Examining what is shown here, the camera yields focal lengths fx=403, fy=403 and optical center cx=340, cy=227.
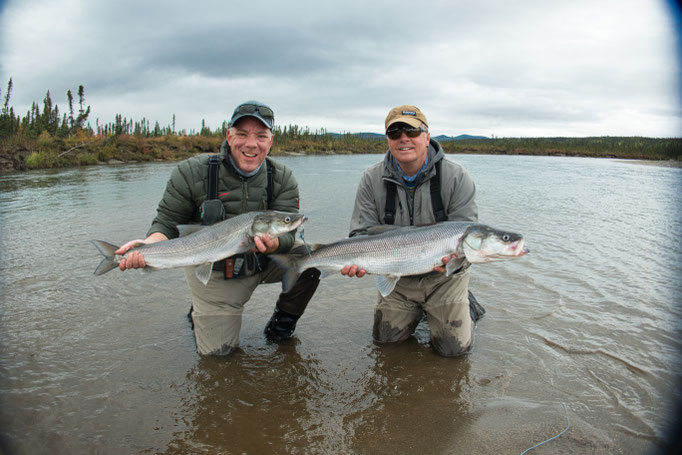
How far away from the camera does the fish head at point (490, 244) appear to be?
403cm

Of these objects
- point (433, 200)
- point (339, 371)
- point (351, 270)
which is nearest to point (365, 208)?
point (433, 200)

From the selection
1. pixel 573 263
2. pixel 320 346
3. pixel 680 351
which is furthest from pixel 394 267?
pixel 573 263

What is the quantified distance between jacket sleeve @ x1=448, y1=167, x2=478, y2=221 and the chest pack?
13cm

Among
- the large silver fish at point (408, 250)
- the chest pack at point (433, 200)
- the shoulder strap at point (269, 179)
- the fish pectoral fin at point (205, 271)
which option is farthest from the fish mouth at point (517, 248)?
the fish pectoral fin at point (205, 271)

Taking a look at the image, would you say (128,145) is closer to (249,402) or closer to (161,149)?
(161,149)

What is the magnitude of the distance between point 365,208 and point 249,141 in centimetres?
161

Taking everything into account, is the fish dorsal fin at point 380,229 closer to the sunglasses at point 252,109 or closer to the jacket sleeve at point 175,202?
the sunglasses at point 252,109

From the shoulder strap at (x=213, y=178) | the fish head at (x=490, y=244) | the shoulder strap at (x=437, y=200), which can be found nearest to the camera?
the fish head at (x=490, y=244)

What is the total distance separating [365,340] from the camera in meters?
4.91

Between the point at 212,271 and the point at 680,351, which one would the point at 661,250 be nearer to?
the point at 680,351

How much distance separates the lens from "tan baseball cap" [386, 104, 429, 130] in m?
4.58

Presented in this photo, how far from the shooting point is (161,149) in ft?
151

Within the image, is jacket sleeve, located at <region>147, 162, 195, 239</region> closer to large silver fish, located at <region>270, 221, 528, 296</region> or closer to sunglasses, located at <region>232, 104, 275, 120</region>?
sunglasses, located at <region>232, 104, 275, 120</region>

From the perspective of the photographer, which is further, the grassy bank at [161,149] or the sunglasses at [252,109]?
the grassy bank at [161,149]
